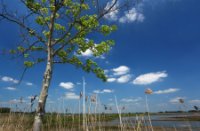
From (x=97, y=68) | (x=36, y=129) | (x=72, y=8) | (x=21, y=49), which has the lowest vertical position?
(x=36, y=129)

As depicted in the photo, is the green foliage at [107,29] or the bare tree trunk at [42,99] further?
the green foliage at [107,29]

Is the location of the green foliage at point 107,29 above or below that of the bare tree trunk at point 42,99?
above

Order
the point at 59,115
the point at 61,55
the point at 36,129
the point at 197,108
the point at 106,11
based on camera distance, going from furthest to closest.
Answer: the point at 61,55, the point at 59,115, the point at 106,11, the point at 36,129, the point at 197,108

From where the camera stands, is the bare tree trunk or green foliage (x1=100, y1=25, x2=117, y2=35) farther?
green foliage (x1=100, y1=25, x2=117, y2=35)

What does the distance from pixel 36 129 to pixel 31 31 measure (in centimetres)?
417

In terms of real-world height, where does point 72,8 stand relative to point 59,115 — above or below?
above

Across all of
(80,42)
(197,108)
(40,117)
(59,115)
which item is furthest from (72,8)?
(197,108)

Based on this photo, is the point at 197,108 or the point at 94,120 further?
the point at 94,120

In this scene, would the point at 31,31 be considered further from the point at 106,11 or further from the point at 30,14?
the point at 106,11

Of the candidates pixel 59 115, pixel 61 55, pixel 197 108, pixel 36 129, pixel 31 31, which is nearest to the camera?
pixel 197 108

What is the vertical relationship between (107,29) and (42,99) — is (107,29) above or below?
above

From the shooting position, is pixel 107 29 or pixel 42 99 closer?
pixel 42 99

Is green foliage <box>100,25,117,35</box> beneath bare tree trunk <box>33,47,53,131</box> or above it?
above

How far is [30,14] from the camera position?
9.50m
